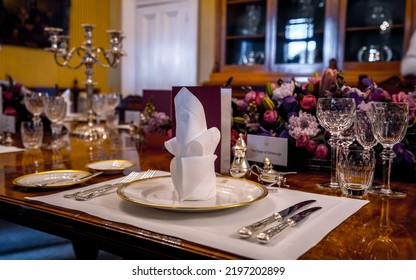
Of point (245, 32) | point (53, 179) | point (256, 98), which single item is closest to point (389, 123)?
point (256, 98)

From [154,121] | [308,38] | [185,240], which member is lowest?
[185,240]

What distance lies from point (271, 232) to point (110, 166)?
0.64 meters

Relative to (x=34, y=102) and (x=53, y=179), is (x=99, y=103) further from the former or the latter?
(x=53, y=179)

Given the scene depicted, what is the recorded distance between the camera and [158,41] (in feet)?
15.6

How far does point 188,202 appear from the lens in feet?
2.44

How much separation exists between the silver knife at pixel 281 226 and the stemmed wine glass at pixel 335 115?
26 cm

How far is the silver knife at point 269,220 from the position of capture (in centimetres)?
60

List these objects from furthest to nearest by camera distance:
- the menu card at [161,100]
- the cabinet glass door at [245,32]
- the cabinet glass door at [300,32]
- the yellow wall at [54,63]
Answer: the yellow wall at [54,63], the cabinet glass door at [245,32], the cabinet glass door at [300,32], the menu card at [161,100]

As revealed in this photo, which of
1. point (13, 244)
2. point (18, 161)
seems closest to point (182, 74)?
point (13, 244)

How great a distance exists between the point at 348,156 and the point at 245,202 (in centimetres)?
28

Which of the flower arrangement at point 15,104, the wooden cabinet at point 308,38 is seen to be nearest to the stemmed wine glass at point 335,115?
the flower arrangement at point 15,104

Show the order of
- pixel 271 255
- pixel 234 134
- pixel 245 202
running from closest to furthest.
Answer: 1. pixel 271 255
2. pixel 245 202
3. pixel 234 134

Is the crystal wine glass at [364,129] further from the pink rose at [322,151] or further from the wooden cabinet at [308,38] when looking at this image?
the wooden cabinet at [308,38]

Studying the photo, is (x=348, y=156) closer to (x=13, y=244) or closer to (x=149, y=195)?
(x=149, y=195)
